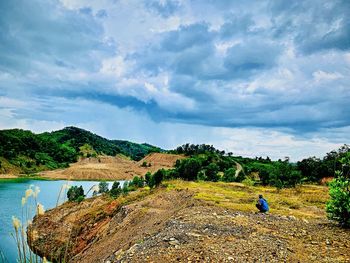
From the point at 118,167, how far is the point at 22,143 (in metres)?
54.9

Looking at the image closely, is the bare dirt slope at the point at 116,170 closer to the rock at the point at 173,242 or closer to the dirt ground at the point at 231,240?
the dirt ground at the point at 231,240

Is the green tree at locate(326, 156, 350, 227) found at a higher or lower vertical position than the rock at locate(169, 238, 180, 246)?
higher

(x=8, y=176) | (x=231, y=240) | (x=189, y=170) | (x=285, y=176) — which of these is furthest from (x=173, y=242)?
(x=8, y=176)

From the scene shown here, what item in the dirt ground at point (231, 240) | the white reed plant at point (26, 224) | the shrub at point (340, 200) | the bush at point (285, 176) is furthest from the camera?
the bush at point (285, 176)

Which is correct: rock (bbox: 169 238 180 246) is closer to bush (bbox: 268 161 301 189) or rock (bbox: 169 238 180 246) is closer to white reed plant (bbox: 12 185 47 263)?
white reed plant (bbox: 12 185 47 263)

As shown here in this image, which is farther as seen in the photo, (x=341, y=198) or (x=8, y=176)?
(x=8, y=176)

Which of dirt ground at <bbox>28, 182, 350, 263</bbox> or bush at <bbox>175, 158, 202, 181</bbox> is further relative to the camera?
bush at <bbox>175, 158, 202, 181</bbox>

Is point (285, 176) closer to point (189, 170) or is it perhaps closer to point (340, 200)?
point (189, 170)

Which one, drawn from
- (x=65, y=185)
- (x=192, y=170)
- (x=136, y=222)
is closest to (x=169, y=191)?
(x=136, y=222)

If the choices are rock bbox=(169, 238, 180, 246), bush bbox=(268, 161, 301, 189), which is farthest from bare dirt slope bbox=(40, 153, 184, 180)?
rock bbox=(169, 238, 180, 246)

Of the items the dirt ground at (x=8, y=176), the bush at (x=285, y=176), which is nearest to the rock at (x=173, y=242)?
the bush at (x=285, y=176)

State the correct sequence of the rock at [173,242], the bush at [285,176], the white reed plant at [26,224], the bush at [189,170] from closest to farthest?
the white reed plant at [26,224]
the rock at [173,242]
the bush at [285,176]
the bush at [189,170]

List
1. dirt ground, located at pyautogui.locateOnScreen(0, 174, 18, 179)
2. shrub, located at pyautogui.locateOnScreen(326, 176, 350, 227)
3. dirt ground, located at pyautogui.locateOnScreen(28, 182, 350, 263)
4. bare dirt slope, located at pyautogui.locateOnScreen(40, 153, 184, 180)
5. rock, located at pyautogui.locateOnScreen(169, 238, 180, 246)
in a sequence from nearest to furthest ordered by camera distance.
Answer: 1. dirt ground, located at pyautogui.locateOnScreen(28, 182, 350, 263)
2. rock, located at pyautogui.locateOnScreen(169, 238, 180, 246)
3. shrub, located at pyautogui.locateOnScreen(326, 176, 350, 227)
4. dirt ground, located at pyautogui.locateOnScreen(0, 174, 18, 179)
5. bare dirt slope, located at pyautogui.locateOnScreen(40, 153, 184, 180)

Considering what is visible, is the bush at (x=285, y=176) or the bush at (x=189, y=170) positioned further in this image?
the bush at (x=189, y=170)
